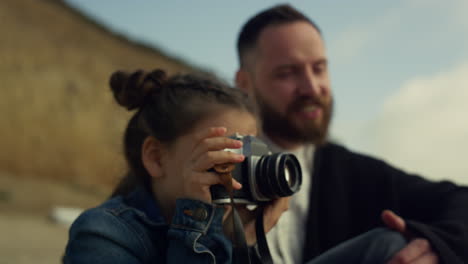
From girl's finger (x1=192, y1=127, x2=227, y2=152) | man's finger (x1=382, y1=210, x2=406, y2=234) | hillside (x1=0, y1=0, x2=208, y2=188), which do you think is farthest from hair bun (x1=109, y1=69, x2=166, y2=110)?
hillside (x1=0, y1=0, x2=208, y2=188)

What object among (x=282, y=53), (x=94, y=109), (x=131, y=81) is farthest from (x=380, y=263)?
(x=94, y=109)

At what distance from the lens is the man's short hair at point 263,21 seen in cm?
297

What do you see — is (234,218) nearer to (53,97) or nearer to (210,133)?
(210,133)

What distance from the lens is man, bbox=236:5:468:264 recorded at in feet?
7.88

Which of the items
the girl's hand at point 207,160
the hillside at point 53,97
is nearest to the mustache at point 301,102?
the girl's hand at point 207,160

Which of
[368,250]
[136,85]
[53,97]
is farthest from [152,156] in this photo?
[53,97]

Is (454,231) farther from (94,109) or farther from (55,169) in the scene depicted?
(94,109)

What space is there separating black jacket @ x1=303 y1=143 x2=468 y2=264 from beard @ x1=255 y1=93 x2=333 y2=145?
0.31ft

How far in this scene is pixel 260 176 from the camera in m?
1.59

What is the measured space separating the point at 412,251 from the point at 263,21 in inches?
67.3

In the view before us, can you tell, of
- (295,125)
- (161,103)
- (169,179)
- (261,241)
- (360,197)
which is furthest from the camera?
(295,125)

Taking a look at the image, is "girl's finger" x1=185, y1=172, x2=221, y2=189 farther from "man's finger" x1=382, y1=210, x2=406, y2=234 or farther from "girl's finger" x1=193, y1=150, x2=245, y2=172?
"man's finger" x1=382, y1=210, x2=406, y2=234

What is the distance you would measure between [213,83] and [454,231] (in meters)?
1.07

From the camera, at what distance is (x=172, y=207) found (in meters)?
1.74
